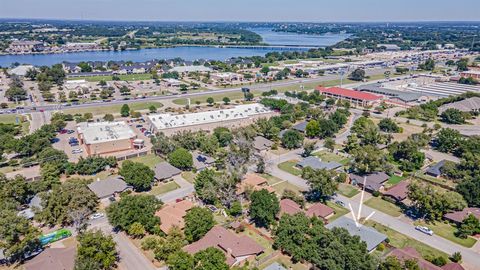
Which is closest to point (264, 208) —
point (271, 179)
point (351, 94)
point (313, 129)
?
point (271, 179)

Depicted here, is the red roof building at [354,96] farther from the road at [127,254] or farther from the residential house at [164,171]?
the road at [127,254]

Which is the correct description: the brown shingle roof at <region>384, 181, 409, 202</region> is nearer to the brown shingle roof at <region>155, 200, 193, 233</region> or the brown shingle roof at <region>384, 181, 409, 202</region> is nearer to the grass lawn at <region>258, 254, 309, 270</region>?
the grass lawn at <region>258, 254, 309, 270</region>

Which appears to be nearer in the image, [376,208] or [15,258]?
[15,258]

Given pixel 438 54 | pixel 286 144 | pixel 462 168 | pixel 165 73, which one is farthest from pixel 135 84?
pixel 438 54

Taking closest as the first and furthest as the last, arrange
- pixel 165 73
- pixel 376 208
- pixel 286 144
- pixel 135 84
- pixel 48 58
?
pixel 376 208 → pixel 286 144 → pixel 135 84 → pixel 165 73 → pixel 48 58

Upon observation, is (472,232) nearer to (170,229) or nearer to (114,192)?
(170,229)

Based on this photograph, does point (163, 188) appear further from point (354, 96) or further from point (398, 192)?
point (354, 96)

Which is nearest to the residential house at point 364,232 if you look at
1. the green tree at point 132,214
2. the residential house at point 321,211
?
the residential house at point 321,211

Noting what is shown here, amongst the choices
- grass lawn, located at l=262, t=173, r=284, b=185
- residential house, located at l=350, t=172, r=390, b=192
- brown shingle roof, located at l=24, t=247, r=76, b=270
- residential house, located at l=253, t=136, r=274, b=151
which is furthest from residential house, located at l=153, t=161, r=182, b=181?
residential house, located at l=350, t=172, r=390, b=192
